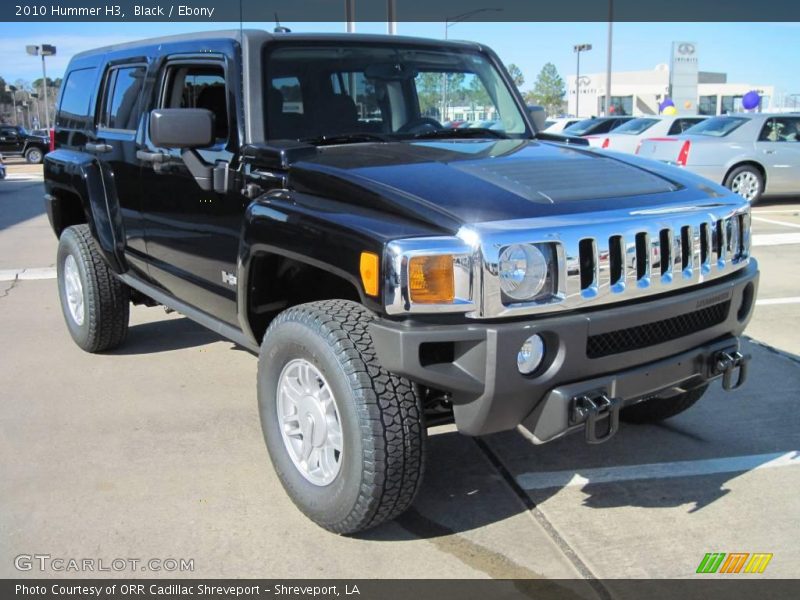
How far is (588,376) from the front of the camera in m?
2.82

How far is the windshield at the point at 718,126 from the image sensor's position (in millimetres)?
13061

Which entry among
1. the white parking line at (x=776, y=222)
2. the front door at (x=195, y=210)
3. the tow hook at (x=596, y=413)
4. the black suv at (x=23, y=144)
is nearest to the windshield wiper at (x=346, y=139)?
the front door at (x=195, y=210)

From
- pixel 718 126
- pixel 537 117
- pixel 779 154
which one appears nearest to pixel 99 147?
pixel 537 117

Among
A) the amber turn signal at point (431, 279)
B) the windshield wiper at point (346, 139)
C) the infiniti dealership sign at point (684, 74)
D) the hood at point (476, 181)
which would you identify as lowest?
the amber turn signal at point (431, 279)

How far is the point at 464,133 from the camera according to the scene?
4.14 metres

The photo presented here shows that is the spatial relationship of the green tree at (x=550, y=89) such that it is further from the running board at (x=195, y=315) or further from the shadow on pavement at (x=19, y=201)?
the running board at (x=195, y=315)

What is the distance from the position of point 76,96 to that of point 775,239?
8123mm

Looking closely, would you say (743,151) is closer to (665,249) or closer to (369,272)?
(665,249)

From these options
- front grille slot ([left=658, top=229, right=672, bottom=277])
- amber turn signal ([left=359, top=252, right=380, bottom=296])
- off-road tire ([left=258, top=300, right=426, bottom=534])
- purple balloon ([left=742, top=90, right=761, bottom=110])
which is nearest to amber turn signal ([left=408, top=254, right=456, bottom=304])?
amber turn signal ([left=359, top=252, right=380, bottom=296])

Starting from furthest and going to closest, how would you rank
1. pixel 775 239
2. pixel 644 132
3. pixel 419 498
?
pixel 644 132 → pixel 775 239 → pixel 419 498

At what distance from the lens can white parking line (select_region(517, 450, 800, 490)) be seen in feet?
11.9

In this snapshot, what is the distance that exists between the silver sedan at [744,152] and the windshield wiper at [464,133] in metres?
9.18

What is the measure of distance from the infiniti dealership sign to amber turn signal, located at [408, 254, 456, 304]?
46572 millimetres
